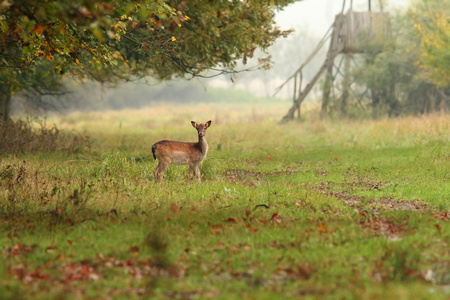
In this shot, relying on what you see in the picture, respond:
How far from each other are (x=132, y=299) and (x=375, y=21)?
32737 mm

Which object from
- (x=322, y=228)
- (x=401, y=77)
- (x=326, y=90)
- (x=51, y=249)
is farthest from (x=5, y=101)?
(x=401, y=77)

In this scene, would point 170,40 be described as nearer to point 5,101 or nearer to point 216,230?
point 216,230

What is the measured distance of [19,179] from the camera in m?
12.0

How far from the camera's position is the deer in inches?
527

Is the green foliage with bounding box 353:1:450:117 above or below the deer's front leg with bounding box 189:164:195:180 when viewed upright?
above

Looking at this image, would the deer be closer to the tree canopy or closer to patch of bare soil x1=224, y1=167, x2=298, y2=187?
patch of bare soil x1=224, y1=167, x2=298, y2=187

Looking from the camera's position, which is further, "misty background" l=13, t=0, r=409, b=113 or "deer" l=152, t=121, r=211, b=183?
"misty background" l=13, t=0, r=409, b=113

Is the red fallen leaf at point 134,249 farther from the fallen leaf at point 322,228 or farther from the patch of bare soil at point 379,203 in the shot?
the patch of bare soil at point 379,203

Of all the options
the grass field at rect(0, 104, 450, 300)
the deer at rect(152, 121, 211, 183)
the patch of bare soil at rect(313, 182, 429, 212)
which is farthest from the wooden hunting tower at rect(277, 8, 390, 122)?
the patch of bare soil at rect(313, 182, 429, 212)

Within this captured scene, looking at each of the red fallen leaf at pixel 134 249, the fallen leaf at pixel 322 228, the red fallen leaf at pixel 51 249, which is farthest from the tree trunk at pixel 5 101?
the fallen leaf at pixel 322 228

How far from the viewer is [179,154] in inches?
535

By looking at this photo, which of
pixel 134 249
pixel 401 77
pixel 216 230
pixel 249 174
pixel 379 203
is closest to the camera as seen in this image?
pixel 134 249

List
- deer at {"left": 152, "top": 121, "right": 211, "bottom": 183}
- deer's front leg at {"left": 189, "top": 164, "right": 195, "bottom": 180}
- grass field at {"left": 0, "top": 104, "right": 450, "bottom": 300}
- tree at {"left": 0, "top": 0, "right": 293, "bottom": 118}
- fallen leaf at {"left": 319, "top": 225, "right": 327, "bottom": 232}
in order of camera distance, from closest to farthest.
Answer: grass field at {"left": 0, "top": 104, "right": 450, "bottom": 300}, fallen leaf at {"left": 319, "top": 225, "right": 327, "bottom": 232}, tree at {"left": 0, "top": 0, "right": 293, "bottom": 118}, deer at {"left": 152, "top": 121, "right": 211, "bottom": 183}, deer's front leg at {"left": 189, "top": 164, "right": 195, "bottom": 180}

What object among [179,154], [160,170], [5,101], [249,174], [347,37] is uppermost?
[347,37]
